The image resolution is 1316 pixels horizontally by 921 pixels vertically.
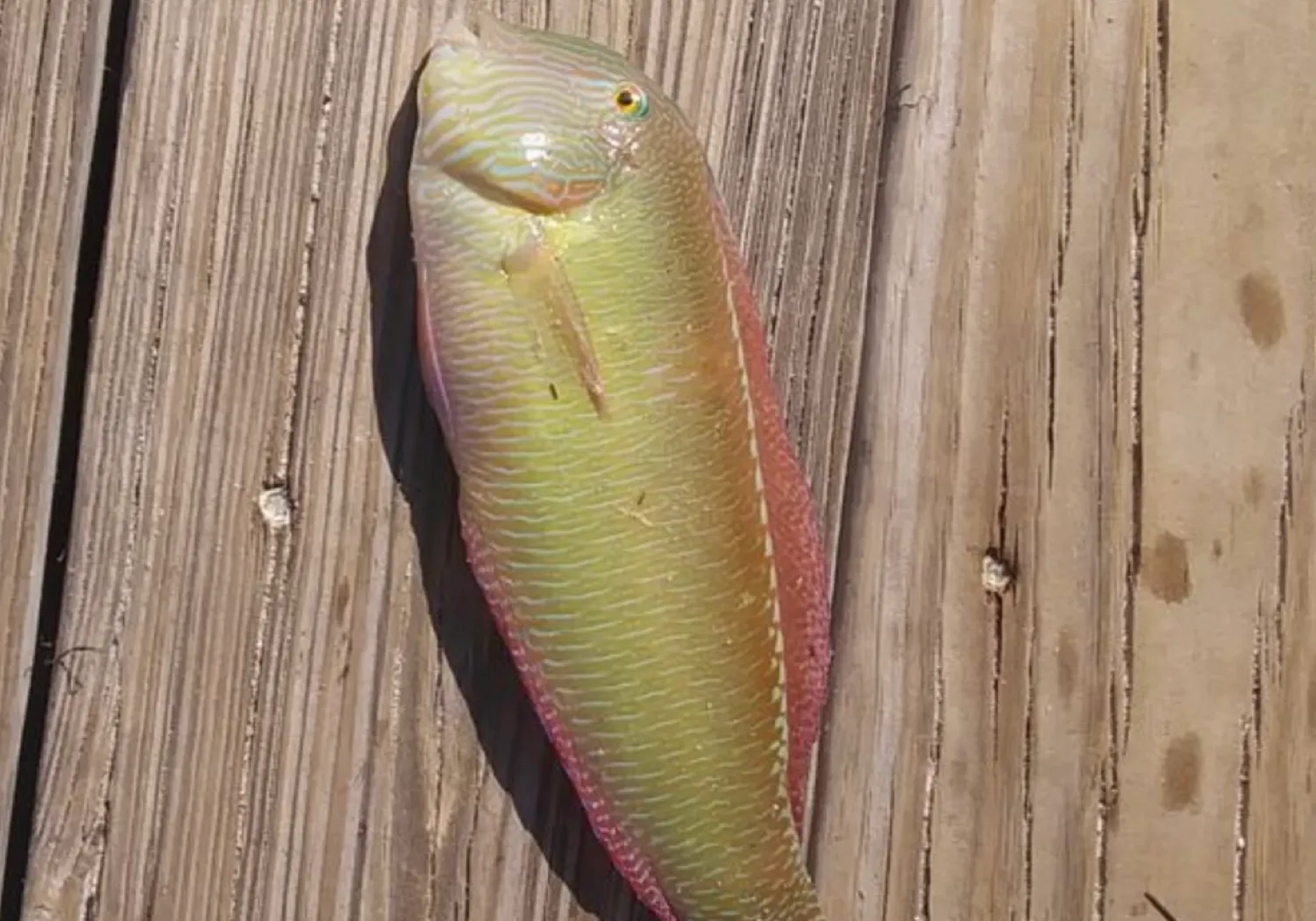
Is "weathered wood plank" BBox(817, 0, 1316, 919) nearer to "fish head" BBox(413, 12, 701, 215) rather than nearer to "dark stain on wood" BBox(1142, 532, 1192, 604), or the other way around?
"dark stain on wood" BBox(1142, 532, 1192, 604)

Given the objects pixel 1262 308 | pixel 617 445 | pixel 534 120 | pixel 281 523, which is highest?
pixel 534 120

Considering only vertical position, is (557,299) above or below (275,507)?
above

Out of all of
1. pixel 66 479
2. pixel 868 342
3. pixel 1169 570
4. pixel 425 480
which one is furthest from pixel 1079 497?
pixel 66 479

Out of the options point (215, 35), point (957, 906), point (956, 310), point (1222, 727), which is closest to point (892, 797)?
point (957, 906)

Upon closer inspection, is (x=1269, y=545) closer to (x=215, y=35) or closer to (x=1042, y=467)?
(x=1042, y=467)

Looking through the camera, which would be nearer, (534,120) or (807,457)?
(534,120)

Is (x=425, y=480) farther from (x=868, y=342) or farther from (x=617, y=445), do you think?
(x=868, y=342)

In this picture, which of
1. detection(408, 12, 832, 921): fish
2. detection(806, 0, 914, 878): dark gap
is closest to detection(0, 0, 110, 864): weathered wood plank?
detection(408, 12, 832, 921): fish
